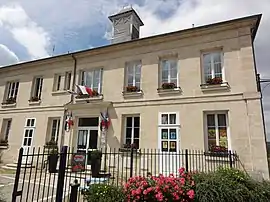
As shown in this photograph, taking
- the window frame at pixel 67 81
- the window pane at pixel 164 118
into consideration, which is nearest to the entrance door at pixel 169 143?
the window pane at pixel 164 118

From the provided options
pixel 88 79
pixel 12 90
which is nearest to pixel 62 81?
pixel 88 79

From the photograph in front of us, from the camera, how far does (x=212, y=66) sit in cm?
962

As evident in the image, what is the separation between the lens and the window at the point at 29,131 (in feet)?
42.7

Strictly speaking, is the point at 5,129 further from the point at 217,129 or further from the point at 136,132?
the point at 217,129

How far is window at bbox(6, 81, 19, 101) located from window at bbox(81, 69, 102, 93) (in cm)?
566

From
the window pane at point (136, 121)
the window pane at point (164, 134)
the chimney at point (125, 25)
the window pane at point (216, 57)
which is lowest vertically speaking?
the window pane at point (164, 134)

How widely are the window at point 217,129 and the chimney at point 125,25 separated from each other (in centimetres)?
702

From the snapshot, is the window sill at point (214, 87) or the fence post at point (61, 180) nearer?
the fence post at point (61, 180)

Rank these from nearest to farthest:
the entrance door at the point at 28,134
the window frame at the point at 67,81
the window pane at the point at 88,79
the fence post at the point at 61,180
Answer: the fence post at the point at 61,180 → the window pane at the point at 88,79 → the entrance door at the point at 28,134 → the window frame at the point at 67,81

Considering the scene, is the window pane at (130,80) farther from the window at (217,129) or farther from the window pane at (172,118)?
the window at (217,129)

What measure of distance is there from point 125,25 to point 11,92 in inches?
366

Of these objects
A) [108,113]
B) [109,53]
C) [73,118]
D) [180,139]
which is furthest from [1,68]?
[180,139]

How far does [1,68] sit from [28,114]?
189 inches

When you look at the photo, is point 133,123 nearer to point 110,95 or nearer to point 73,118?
point 110,95
